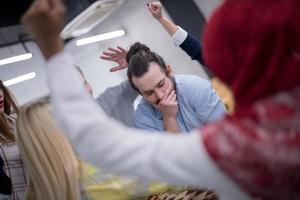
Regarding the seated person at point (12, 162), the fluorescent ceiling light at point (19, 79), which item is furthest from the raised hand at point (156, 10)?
the seated person at point (12, 162)

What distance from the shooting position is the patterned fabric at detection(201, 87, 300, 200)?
0.41m

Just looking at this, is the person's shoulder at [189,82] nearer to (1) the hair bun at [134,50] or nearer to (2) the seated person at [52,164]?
(1) the hair bun at [134,50]

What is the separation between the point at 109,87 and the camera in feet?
4.62

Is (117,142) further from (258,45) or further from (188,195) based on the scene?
(188,195)

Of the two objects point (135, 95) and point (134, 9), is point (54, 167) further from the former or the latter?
point (134, 9)

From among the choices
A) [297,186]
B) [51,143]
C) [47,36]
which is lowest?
[297,186]

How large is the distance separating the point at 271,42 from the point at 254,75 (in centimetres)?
3

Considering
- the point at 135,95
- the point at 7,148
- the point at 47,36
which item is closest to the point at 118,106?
the point at 135,95

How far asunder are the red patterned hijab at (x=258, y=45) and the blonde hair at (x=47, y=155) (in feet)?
1.84

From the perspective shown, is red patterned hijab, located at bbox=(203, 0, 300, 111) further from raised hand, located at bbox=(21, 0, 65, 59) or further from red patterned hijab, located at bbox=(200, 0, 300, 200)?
raised hand, located at bbox=(21, 0, 65, 59)

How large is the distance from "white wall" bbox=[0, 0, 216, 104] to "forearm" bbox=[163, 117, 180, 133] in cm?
28

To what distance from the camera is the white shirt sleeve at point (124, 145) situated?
1.42 feet

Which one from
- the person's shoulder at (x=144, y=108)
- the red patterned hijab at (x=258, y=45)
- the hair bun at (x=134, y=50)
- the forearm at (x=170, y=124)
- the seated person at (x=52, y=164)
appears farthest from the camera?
the hair bun at (x=134, y=50)

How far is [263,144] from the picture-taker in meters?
0.41
